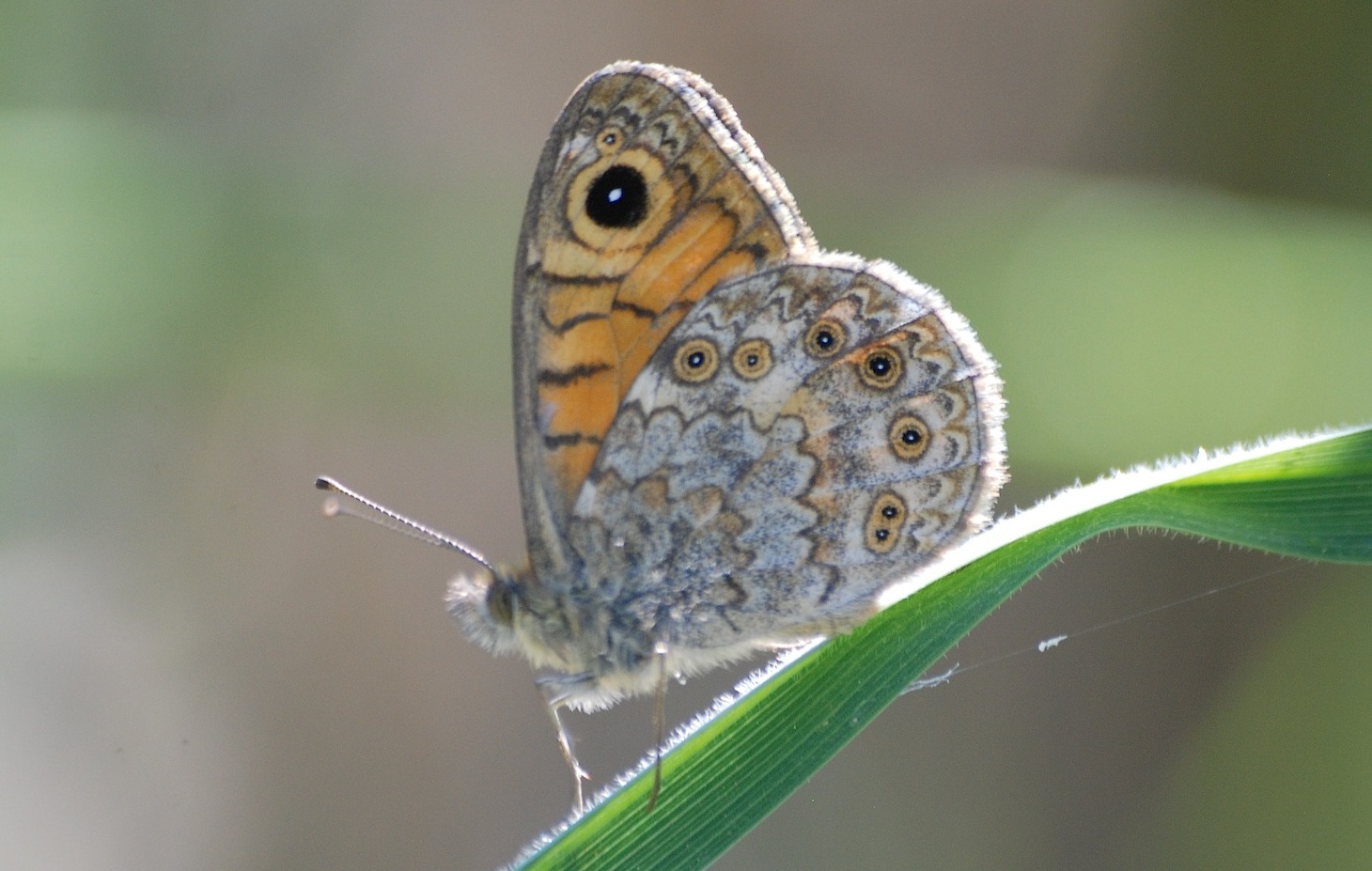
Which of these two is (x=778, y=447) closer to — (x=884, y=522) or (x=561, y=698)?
(x=884, y=522)

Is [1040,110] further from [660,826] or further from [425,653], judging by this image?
[660,826]

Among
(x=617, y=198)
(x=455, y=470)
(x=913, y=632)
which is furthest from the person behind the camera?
(x=455, y=470)

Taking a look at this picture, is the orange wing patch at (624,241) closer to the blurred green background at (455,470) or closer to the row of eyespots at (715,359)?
the row of eyespots at (715,359)

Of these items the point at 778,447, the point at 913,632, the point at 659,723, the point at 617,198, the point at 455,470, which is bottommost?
the point at 455,470

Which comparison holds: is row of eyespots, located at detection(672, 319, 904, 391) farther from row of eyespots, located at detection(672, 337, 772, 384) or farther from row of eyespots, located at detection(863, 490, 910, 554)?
row of eyespots, located at detection(863, 490, 910, 554)

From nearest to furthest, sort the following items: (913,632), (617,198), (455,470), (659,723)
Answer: (913,632) → (659,723) → (617,198) → (455,470)

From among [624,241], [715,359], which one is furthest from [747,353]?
[624,241]

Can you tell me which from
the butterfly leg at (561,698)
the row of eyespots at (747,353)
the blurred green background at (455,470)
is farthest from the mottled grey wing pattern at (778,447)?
the blurred green background at (455,470)
